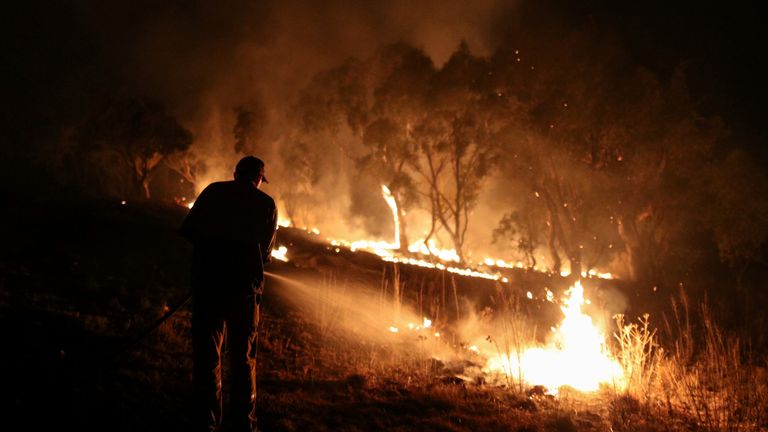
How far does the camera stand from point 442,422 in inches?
212

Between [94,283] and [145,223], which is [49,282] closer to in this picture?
[94,283]

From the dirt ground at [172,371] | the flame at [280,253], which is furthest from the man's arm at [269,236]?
the flame at [280,253]

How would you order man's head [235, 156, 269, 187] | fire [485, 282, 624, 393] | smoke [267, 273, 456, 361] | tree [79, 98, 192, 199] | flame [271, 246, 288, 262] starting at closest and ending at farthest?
man's head [235, 156, 269, 187], fire [485, 282, 624, 393], smoke [267, 273, 456, 361], flame [271, 246, 288, 262], tree [79, 98, 192, 199]

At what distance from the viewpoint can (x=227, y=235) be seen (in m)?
4.15

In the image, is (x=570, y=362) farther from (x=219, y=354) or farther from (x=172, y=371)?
(x=219, y=354)

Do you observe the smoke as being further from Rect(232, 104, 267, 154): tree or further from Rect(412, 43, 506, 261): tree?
Rect(232, 104, 267, 154): tree

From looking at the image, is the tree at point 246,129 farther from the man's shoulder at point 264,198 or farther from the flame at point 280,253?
the man's shoulder at point 264,198

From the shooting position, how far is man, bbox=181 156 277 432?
4078 millimetres

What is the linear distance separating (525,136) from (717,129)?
8001 millimetres

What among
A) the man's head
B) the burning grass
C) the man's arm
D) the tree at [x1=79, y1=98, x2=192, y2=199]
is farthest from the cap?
the tree at [x1=79, y1=98, x2=192, y2=199]

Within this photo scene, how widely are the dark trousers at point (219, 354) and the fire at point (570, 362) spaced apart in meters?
4.12

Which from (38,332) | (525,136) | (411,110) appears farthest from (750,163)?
(38,332)

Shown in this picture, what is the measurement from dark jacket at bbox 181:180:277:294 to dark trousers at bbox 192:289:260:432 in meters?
0.17

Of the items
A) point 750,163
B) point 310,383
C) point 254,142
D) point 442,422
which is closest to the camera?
point 442,422
